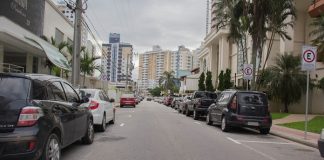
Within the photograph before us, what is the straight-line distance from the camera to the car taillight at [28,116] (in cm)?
714

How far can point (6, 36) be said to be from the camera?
19.8 meters

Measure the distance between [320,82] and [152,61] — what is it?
138m

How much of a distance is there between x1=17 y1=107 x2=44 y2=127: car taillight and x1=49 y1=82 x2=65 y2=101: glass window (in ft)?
4.89

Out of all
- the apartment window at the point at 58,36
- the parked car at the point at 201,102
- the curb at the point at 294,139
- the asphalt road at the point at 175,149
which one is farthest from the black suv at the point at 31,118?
the apartment window at the point at 58,36

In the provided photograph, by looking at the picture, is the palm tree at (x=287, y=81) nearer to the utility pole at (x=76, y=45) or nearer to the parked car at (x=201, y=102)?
the parked car at (x=201, y=102)

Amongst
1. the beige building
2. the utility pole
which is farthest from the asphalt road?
the beige building

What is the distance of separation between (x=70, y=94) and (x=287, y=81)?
102 ft

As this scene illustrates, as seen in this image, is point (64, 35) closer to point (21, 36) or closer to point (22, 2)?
point (22, 2)

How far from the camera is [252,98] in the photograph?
1861cm

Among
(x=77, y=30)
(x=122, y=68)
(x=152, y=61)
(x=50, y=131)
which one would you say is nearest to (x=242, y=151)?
(x=50, y=131)

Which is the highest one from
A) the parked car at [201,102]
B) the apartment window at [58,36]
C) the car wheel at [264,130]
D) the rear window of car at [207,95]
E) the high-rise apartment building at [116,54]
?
the high-rise apartment building at [116,54]

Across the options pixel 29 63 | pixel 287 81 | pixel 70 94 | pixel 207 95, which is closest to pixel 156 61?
pixel 287 81

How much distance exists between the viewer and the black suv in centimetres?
702

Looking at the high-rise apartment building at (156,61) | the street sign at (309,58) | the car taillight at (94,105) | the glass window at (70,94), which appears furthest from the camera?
the high-rise apartment building at (156,61)
